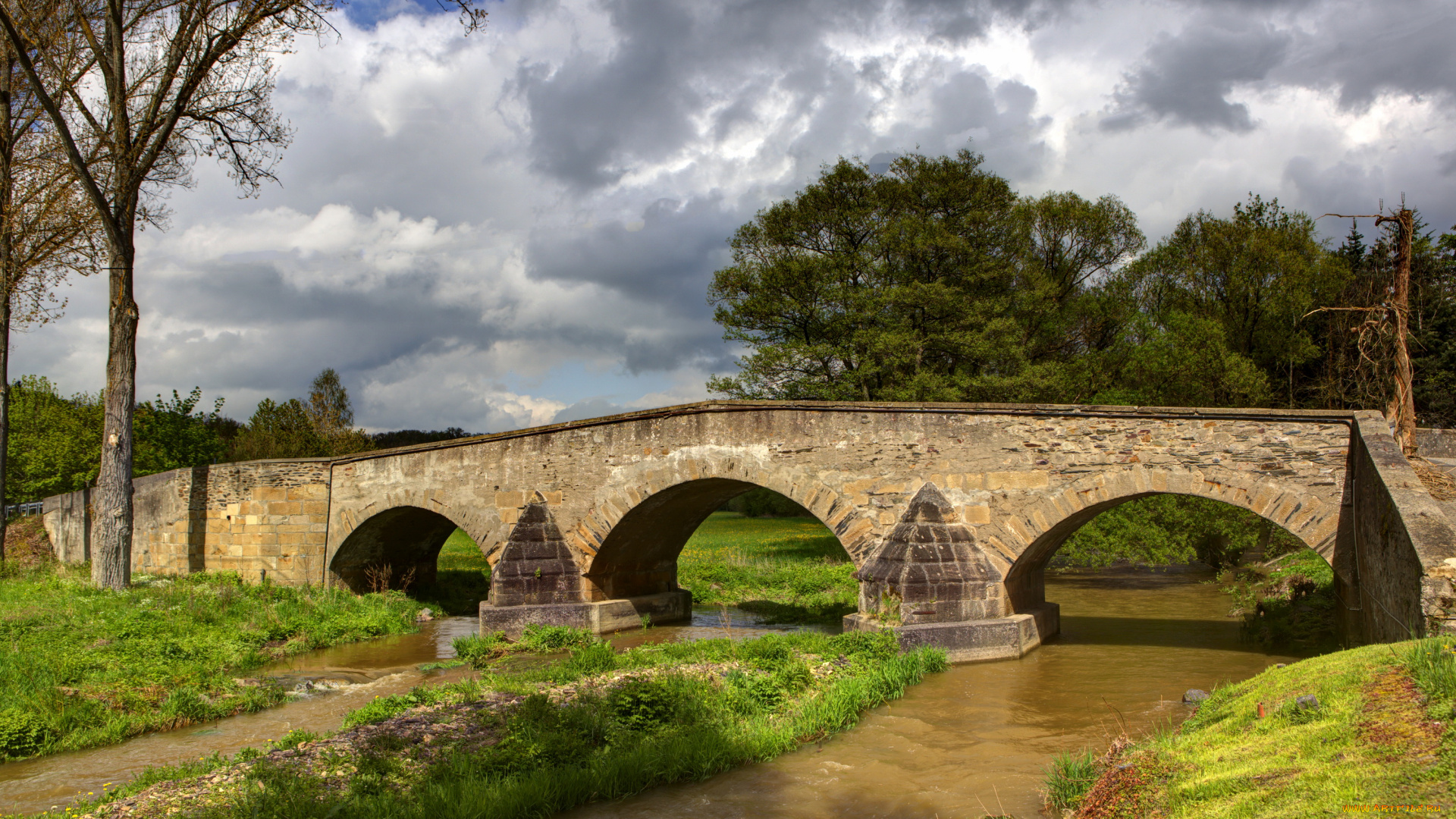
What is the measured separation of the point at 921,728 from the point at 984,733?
0.51 meters

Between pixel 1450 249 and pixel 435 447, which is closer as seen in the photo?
pixel 435 447

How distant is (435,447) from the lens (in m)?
14.6

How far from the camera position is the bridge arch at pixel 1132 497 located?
8891mm

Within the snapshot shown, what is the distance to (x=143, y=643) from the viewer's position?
10930mm

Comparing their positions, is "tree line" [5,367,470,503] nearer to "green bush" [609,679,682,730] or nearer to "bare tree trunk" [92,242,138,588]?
"bare tree trunk" [92,242,138,588]

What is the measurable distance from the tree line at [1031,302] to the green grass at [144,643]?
37.4 feet

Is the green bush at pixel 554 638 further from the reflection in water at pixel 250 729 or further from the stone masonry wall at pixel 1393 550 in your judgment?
the stone masonry wall at pixel 1393 550

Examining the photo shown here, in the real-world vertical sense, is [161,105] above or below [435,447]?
above

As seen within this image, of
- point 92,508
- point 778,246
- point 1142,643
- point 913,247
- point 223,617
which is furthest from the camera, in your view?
point 778,246

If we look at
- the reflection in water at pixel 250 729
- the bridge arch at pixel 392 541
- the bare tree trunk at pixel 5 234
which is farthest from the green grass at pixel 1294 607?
A: the bare tree trunk at pixel 5 234

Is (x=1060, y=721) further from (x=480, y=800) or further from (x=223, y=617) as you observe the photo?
(x=223, y=617)

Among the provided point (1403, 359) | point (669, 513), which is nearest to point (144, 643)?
point (669, 513)

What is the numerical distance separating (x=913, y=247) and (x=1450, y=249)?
45.0 feet

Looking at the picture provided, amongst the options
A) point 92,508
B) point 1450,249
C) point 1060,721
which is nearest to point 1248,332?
point 1450,249
